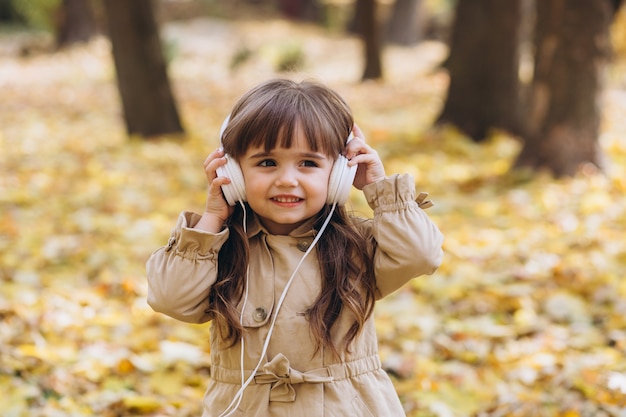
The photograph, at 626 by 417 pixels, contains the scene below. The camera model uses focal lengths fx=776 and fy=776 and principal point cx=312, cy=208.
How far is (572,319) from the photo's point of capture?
12.9 feet

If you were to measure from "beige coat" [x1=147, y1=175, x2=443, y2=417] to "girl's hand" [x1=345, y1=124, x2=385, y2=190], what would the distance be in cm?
6

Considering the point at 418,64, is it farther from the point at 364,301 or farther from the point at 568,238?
the point at 364,301

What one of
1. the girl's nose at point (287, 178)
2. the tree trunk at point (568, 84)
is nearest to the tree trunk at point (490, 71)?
the tree trunk at point (568, 84)

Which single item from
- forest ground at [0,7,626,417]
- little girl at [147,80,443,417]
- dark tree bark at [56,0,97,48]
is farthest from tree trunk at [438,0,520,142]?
dark tree bark at [56,0,97,48]

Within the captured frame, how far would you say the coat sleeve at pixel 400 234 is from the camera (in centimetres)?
199

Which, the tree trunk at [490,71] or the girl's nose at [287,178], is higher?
the girl's nose at [287,178]

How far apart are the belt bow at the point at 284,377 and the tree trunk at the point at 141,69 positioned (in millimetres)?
7423

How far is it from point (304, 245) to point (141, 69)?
738cm

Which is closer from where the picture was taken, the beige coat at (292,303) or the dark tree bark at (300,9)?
the beige coat at (292,303)

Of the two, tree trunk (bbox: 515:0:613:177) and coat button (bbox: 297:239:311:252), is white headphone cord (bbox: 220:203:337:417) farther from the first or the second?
tree trunk (bbox: 515:0:613:177)

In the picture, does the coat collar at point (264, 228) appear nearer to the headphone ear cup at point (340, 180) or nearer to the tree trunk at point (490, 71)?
the headphone ear cup at point (340, 180)

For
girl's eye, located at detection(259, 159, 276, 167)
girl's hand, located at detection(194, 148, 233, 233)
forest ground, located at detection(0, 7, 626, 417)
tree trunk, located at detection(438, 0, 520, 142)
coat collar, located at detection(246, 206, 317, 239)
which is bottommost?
forest ground, located at detection(0, 7, 626, 417)

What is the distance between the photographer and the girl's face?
1.96 metres

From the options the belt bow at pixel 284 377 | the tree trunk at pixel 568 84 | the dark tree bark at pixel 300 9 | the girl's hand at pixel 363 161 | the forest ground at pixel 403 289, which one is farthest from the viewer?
the dark tree bark at pixel 300 9
